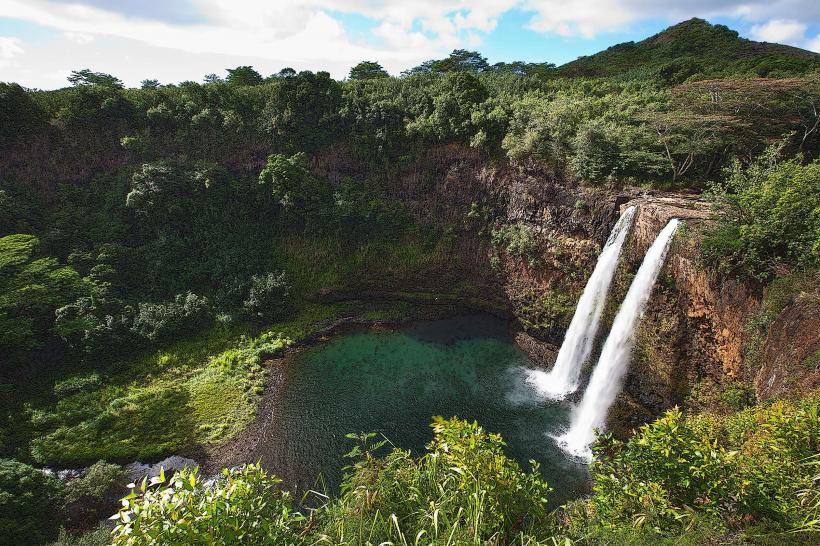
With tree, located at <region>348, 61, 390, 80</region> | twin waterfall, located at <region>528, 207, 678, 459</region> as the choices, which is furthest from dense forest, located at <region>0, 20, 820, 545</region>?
tree, located at <region>348, 61, 390, 80</region>

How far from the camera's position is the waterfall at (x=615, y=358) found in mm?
16125

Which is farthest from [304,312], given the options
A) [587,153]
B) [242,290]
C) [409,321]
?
[587,153]

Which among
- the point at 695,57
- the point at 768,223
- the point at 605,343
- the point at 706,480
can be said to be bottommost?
the point at 605,343

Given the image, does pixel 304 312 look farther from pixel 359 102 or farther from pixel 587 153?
pixel 587 153

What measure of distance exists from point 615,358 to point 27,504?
22.6 m

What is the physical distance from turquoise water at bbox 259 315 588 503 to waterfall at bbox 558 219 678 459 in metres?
0.77

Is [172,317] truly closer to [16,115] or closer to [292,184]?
[292,184]

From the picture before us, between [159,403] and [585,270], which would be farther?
[585,270]

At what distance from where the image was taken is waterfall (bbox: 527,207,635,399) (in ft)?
61.1

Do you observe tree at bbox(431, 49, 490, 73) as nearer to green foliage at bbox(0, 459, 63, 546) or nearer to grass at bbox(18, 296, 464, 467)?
grass at bbox(18, 296, 464, 467)

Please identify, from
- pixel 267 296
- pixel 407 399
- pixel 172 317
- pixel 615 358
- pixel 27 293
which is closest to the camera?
pixel 615 358

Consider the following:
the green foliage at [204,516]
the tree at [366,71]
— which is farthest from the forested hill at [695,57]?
the green foliage at [204,516]

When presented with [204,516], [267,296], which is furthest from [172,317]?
[204,516]

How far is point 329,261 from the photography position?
28703 mm
